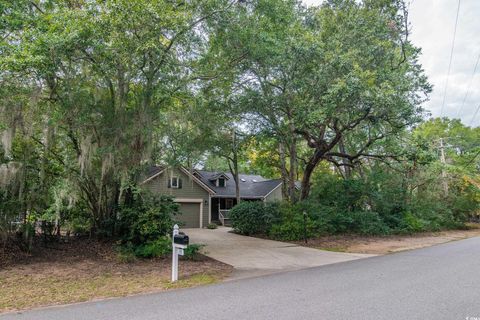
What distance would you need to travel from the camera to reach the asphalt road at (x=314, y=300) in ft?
14.1

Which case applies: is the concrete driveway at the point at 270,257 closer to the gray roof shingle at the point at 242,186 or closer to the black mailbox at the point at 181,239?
the black mailbox at the point at 181,239

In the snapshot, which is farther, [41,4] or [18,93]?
[41,4]

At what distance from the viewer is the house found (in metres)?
21.5

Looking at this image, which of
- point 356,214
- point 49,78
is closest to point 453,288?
point 49,78

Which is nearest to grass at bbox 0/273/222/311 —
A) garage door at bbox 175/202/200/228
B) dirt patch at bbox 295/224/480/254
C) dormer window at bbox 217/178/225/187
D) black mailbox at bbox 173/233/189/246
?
black mailbox at bbox 173/233/189/246

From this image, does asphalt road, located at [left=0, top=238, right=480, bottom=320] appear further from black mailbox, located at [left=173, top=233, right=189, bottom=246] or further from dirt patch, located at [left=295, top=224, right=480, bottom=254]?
dirt patch, located at [left=295, top=224, right=480, bottom=254]

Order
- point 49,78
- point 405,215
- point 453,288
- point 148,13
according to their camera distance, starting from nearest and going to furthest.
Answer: point 453,288 → point 148,13 → point 49,78 → point 405,215

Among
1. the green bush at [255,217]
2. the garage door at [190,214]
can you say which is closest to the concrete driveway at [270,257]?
the green bush at [255,217]

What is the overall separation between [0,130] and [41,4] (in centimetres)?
373

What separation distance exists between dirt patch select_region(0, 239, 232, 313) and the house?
939 centimetres

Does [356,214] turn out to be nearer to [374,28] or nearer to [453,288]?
[374,28]

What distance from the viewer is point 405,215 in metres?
17.9

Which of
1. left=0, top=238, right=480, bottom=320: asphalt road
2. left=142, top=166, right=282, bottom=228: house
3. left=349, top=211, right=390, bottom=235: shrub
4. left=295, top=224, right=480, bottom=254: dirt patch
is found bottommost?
left=295, top=224, right=480, bottom=254: dirt patch

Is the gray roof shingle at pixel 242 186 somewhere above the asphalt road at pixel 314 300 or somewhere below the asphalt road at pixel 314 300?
above
